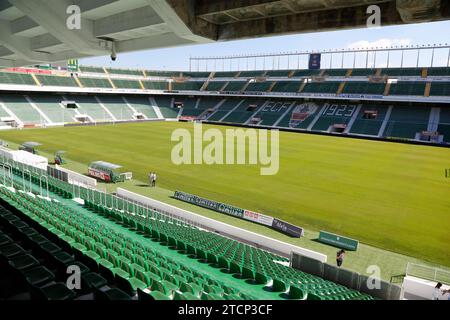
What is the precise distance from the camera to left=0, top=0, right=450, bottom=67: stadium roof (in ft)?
18.6

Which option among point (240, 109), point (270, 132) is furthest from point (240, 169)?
point (240, 109)

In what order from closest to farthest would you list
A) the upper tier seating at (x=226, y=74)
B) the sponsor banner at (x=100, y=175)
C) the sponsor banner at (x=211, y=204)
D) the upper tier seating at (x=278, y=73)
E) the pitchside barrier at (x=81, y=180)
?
the sponsor banner at (x=211, y=204), the pitchside barrier at (x=81, y=180), the sponsor banner at (x=100, y=175), the upper tier seating at (x=278, y=73), the upper tier seating at (x=226, y=74)

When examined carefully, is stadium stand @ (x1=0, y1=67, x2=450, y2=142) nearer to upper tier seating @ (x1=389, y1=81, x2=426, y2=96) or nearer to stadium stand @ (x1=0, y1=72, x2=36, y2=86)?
upper tier seating @ (x1=389, y1=81, x2=426, y2=96)

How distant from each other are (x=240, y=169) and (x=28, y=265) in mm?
21079

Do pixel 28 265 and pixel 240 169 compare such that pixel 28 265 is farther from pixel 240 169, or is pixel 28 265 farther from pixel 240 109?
pixel 240 109

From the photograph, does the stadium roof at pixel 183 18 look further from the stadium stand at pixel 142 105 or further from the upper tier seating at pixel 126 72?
the upper tier seating at pixel 126 72

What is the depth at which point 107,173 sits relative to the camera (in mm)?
21766

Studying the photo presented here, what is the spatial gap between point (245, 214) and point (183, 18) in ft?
37.8

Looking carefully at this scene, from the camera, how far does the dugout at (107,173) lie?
21609 millimetres

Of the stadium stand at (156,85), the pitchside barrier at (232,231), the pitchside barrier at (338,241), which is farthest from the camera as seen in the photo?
the stadium stand at (156,85)

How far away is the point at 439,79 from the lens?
2056 inches

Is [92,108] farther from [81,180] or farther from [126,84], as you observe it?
[81,180]

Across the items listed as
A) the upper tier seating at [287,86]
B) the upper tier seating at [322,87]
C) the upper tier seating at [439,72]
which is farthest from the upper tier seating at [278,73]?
the upper tier seating at [439,72]

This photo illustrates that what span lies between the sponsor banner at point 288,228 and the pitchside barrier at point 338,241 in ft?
2.93
